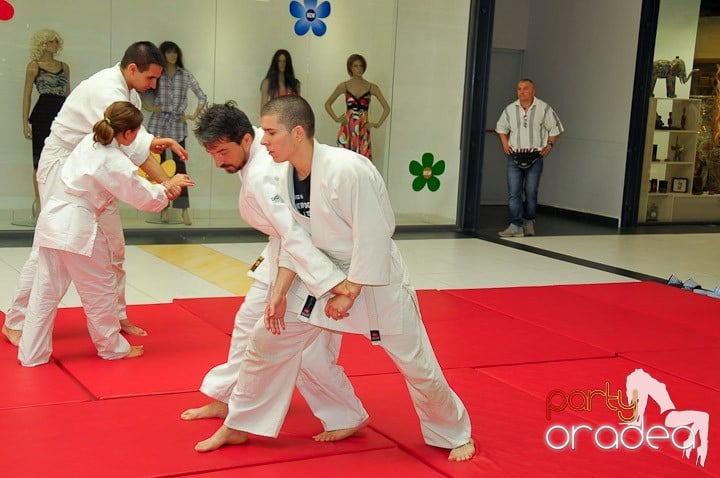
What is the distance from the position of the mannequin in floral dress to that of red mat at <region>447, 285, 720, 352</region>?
3.12 meters

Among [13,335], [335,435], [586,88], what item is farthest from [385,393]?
[586,88]

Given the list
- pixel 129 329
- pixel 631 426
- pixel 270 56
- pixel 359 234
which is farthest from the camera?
pixel 270 56

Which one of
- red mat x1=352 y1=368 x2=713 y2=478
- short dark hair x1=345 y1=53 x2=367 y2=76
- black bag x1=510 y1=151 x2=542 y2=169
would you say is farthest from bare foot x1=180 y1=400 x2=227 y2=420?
black bag x1=510 y1=151 x2=542 y2=169

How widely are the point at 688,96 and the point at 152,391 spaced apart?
9154 mm

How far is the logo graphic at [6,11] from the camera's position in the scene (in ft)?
26.4

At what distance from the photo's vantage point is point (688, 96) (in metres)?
11.6

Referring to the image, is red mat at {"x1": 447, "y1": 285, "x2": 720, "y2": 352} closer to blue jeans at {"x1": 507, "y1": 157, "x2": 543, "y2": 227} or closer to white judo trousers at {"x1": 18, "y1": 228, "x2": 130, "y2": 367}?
white judo trousers at {"x1": 18, "y1": 228, "x2": 130, "y2": 367}

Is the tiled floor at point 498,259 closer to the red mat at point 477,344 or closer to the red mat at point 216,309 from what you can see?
the red mat at point 216,309

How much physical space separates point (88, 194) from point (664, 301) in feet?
13.8

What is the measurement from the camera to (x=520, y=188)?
33.2 ft

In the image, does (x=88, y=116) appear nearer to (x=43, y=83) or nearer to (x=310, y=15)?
(x=43, y=83)

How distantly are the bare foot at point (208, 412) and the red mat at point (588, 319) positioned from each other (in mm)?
2401

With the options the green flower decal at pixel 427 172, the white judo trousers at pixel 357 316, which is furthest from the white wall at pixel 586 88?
the white judo trousers at pixel 357 316

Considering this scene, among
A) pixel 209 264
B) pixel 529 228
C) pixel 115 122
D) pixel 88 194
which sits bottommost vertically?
pixel 209 264
